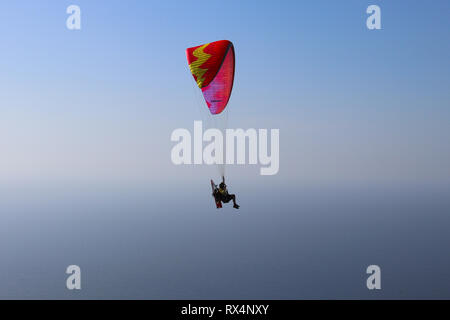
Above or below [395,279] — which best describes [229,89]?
above

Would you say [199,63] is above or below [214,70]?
above
